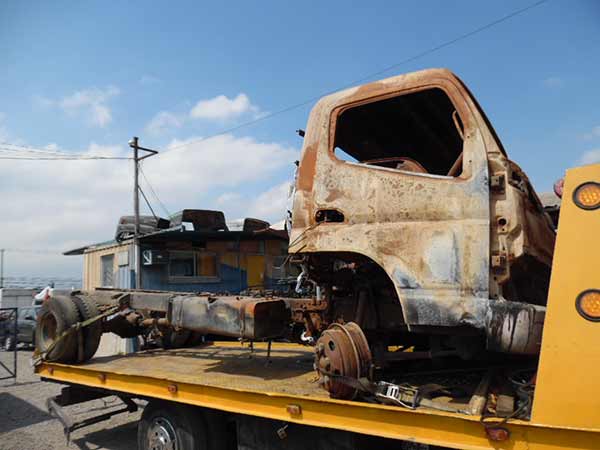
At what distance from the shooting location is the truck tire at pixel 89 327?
5688mm

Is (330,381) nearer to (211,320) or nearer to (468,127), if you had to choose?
(211,320)

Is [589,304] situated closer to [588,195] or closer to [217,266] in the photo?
[588,195]

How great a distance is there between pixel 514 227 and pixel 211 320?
8.78ft

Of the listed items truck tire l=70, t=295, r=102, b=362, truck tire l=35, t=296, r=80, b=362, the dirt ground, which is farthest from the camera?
the dirt ground

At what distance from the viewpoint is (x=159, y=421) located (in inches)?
180

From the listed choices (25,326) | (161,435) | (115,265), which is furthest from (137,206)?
(161,435)

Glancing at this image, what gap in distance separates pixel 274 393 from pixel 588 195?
2310 mm

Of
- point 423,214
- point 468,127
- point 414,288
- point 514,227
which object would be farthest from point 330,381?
point 468,127

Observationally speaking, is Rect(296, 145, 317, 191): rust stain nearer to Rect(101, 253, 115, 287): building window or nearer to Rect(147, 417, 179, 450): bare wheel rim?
Rect(147, 417, 179, 450): bare wheel rim

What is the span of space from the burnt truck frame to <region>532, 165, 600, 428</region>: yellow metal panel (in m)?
0.44

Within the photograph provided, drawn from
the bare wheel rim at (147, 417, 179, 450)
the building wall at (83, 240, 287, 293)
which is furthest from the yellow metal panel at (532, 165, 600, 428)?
the building wall at (83, 240, 287, 293)

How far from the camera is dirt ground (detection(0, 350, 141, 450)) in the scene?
6.18m

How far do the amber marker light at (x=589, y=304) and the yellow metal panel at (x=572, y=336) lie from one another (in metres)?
0.02

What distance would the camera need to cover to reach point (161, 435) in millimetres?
4516
